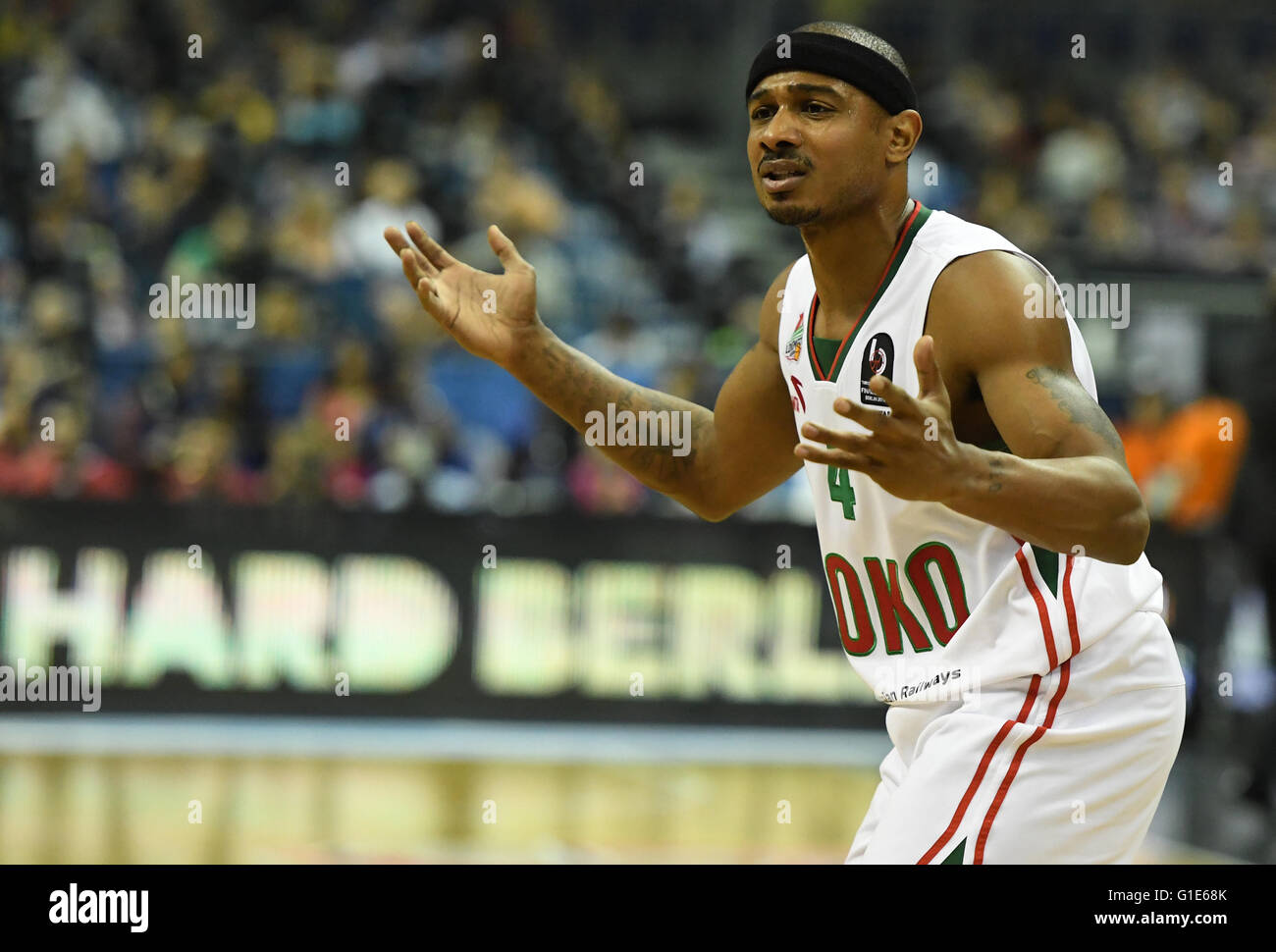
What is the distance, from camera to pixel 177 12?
14031mm

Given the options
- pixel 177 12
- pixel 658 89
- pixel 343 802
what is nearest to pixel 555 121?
pixel 658 89

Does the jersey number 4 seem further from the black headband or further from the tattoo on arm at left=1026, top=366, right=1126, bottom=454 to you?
the black headband

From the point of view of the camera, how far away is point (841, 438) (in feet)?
9.01

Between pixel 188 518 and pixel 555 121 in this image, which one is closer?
pixel 188 518

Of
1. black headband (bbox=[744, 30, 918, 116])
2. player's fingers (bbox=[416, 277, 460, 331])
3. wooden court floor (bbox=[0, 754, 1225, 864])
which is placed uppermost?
black headband (bbox=[744, 30, 918, 116])

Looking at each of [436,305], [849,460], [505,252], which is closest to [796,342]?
[505,252]

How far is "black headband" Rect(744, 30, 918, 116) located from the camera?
3445 millimetres

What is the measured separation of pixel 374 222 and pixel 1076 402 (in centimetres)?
975

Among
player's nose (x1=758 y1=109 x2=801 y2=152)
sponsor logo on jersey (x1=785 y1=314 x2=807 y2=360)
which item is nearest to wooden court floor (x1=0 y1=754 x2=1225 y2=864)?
sponsor logo on jersey (x1=785 y1=314 x2=807 y2=360)

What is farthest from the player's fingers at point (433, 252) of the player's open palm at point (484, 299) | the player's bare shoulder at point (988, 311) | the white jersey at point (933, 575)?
the player's bare shoulder at point (988, 311)

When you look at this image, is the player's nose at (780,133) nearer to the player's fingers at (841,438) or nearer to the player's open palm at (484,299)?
the player's open palm at (484,299)

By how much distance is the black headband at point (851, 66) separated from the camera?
345cm

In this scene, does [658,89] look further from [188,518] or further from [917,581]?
[917,581]

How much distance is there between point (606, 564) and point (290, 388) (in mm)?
2703
